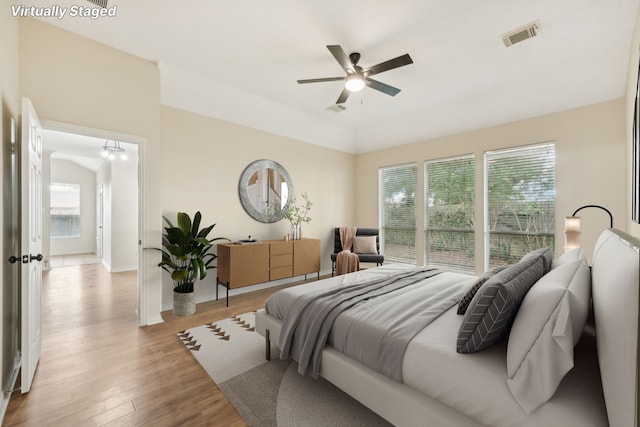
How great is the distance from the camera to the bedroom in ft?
8.68

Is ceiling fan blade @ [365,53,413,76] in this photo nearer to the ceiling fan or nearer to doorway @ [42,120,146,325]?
the ceiling fan

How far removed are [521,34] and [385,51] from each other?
1277 millimetres

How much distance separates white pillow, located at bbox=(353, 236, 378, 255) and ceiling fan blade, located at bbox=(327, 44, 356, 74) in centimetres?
305

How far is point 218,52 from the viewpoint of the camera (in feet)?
10.4

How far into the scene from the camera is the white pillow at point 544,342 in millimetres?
1085

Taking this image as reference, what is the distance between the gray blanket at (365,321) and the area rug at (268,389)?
0.18 m

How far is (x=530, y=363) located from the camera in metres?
1.12

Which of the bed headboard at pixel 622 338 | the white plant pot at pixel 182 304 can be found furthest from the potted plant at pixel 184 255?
the bed headboard at pixel 622 338

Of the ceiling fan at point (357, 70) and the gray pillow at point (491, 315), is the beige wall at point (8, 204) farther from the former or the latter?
the gray pillow at point (491, 315)

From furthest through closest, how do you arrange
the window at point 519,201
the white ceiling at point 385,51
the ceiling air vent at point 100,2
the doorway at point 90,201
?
the doorway at point 90,201
the window at point 519,201
the white ceiling at point 385,51
the ceiling air vent at point 100,2

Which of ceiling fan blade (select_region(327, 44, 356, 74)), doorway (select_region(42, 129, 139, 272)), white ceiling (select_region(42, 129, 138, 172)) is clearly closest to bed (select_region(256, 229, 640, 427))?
ceiling fan blade (select_region(327, 44, 356, 74))

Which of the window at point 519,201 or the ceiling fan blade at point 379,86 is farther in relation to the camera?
the window at point 519,201

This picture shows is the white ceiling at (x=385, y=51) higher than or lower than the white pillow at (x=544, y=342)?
higher

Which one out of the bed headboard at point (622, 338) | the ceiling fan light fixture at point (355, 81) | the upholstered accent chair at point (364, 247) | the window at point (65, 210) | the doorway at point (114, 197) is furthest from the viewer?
the window at point (65, 210)
